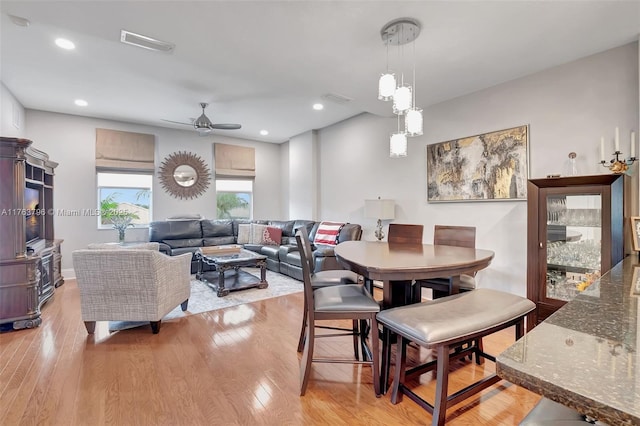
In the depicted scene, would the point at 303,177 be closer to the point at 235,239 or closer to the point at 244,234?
the point at 244,234

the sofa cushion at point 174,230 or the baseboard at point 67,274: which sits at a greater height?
the sofa cushion at point 174,230

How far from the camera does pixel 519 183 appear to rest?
3131mm

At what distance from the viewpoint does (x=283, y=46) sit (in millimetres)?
2564

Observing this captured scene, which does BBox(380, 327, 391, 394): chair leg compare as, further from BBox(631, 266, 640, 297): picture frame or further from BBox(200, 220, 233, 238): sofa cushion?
BBox(200, 220, 233, 238): sofa cushion

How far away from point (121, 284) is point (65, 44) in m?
2.34

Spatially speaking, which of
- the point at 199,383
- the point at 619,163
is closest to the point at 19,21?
the point at 199,383

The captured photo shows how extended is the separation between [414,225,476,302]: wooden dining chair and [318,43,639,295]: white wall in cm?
81

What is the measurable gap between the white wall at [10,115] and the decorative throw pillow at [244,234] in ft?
11.6

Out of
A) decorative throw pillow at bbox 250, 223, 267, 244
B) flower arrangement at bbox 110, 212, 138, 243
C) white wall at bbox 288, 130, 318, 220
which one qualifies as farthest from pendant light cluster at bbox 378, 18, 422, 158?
flower arrangement at bbox 110, 212, 138, 243

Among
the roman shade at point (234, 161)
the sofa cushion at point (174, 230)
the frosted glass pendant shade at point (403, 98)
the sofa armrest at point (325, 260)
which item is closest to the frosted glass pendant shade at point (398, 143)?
the frosted glass pendant shade at point (403, 98)

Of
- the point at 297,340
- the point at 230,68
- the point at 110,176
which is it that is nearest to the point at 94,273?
the point at 297,340

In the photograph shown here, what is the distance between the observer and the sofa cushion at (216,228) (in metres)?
5.93

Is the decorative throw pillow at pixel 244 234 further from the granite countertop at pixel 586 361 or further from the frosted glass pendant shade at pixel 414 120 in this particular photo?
the granite countertop at pixel 586 361

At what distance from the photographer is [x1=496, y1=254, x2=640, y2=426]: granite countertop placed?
1.52 ft
